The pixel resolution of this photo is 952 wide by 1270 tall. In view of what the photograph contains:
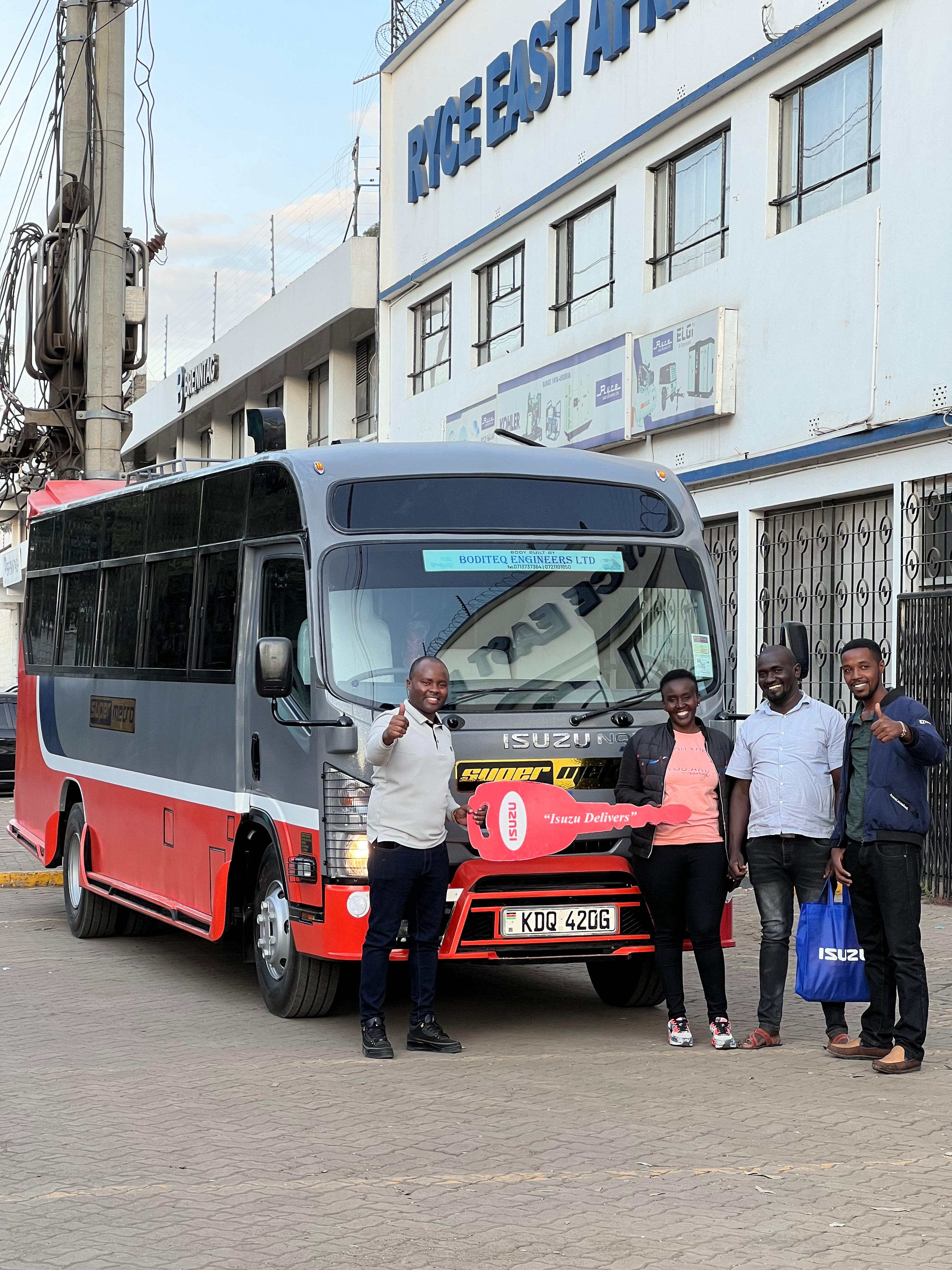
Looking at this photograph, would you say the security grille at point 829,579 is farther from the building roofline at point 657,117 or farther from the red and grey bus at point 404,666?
the red and grey bus at point 404,666

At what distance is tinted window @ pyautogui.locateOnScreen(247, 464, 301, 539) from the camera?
8539mm

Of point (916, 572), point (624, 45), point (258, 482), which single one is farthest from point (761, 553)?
point (258, 482)

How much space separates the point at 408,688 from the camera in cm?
781

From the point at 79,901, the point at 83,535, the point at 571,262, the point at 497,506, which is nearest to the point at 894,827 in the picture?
the point at 497,506

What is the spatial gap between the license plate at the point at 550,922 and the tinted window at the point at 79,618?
5004 mm

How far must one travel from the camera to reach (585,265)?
64.8ft

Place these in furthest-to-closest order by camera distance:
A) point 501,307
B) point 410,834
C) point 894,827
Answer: point 501,307
point 410,834
point 894,827

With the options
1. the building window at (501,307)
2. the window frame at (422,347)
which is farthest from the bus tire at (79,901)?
the window frame at (422,347)

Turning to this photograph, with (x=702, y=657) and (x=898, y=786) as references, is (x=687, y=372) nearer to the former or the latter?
(x=702, y=657)

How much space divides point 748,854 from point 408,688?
1744 mm

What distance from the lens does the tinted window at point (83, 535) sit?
475 inches

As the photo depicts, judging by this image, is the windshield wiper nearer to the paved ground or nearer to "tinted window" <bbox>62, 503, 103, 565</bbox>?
the paved ground

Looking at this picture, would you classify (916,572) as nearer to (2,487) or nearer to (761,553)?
(761,553)

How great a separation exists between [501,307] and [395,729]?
15.4m
